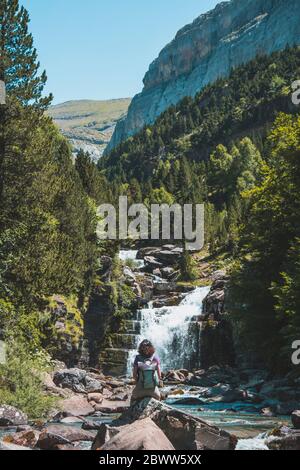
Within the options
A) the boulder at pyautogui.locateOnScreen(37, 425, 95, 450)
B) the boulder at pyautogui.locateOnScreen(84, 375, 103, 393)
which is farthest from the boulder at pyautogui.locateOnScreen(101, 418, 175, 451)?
the boulder at pyautogui.locateOnScreen(84, 375, 103, 393)

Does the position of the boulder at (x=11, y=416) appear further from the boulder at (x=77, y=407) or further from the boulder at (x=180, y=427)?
the boulder at (x=180, y=427)

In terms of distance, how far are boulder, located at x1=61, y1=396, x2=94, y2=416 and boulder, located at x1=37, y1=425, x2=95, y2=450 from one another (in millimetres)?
7297

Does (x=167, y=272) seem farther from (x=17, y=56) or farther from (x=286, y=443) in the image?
(x=286, y=443)

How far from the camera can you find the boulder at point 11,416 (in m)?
20.4

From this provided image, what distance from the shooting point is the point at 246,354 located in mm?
43969

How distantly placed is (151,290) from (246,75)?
12590cm

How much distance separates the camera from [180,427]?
14.0 meters

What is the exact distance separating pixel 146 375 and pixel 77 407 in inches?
594

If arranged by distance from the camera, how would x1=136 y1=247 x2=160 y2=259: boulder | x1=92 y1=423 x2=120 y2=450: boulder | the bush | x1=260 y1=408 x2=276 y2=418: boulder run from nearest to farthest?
x1=92 y1=423 x2=120 y2=450: boulder
the bush
x1=260 y1=408 x2=276 y2=418: boulder
x1=136 y1=247 x2=160 y2=259: boulder

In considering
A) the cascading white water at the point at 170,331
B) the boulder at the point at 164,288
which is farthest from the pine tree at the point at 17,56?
the boulder at the point at 164,288

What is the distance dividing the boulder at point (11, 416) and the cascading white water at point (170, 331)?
2540 cm

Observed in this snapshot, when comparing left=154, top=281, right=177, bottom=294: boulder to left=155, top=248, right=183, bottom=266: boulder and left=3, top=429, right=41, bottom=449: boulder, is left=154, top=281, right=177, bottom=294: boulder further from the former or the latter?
left=3, top=429, right=41, bottom=449: boulder

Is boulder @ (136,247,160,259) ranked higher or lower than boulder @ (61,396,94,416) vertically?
higher

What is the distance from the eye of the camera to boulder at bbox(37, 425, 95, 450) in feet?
50.0
